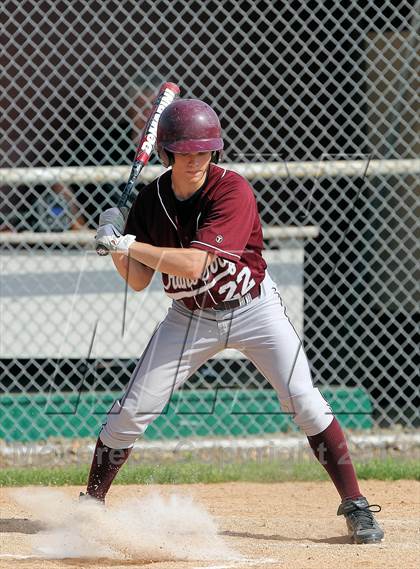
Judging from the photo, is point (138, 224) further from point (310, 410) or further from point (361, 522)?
point (361, 522)

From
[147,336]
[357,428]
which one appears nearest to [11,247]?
[147,336]

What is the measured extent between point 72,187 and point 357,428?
2.26 metres

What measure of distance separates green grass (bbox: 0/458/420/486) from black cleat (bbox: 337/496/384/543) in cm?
149

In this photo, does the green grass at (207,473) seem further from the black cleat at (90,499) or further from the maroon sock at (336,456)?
the maroon sock at (336,456)

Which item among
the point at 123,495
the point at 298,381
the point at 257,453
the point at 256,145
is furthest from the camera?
the point at 256,145

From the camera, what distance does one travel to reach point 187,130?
3691 millimetres

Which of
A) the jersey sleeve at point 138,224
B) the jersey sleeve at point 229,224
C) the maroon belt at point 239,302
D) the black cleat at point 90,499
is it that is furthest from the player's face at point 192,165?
the black cleat at point 90,499

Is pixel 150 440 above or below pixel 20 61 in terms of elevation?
below

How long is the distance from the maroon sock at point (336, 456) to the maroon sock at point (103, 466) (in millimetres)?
749

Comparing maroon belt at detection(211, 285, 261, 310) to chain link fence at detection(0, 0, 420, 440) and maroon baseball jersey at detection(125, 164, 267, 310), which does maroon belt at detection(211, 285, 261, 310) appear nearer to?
maroon baseball jersey at detection(125, 164, 267, 310)

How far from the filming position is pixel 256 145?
274 inches

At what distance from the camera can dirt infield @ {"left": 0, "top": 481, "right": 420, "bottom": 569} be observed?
145 inches

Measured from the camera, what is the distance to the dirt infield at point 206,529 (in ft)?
12.1

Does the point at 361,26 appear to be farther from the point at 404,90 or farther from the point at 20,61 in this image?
the point at 20,61
